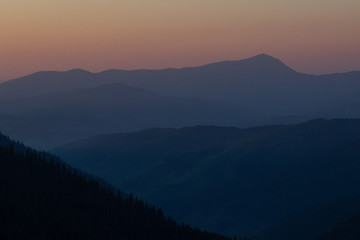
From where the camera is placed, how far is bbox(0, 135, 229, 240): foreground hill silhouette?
121 metres

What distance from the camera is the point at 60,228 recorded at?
12450cm

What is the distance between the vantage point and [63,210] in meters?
148

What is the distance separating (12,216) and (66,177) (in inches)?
2904

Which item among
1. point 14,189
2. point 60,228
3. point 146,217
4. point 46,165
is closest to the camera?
point 60,228

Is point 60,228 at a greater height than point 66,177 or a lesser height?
lesser

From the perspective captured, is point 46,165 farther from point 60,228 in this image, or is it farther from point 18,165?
point 60,228

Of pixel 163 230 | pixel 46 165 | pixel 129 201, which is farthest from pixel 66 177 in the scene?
pixel 163 230

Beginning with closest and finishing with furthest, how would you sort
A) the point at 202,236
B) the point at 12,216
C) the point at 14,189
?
the point at 12,216, the point at 14,189, the point at 202,236

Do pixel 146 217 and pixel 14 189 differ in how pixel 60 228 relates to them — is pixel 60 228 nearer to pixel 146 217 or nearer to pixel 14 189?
pixel 14 189

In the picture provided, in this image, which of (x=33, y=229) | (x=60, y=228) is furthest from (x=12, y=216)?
(x=60, y=228)

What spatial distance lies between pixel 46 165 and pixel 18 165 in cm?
1509

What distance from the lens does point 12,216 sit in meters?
115

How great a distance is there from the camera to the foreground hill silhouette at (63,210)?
398ft

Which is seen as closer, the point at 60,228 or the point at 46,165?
the point at 60,228
